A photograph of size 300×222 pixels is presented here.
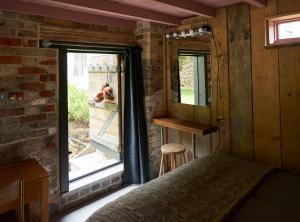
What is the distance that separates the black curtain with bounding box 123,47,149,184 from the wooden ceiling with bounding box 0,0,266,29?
0.52 m

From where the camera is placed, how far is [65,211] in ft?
8.83

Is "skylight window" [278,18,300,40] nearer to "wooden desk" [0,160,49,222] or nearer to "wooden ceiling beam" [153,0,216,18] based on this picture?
"wooden ceiling beam" [153,0,216,18]

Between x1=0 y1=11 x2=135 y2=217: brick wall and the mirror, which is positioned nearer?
x1=0 y1=11 x2=135 y2=217: brick wall

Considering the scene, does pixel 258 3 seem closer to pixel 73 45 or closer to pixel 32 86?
pixel 73 45

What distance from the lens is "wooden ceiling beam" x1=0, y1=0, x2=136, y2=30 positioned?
221 cm

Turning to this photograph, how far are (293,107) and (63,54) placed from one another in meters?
2.30

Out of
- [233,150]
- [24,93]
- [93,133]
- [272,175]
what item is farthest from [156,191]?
[93,133]

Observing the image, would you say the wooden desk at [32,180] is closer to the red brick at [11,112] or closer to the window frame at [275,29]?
the red brick at [11,112]

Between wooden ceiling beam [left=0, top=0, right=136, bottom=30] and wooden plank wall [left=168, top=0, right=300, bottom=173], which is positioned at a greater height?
wooden ceiling beam [left=0, top=0, right=136, bottom=30]

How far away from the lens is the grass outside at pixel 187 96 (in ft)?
10.3

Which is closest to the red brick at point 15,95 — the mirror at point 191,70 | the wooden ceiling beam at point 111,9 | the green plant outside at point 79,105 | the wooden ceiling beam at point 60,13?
the wooden ceiling beam at point 60,13

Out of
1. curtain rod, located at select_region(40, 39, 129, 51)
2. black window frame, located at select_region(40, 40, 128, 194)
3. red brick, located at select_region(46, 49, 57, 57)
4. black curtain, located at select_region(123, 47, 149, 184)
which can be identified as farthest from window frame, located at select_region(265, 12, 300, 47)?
red brick, located at select_region(46, 49, 57, 57)

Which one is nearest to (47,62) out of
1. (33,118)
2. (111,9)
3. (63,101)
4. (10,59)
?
(10,59)

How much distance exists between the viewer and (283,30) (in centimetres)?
239
